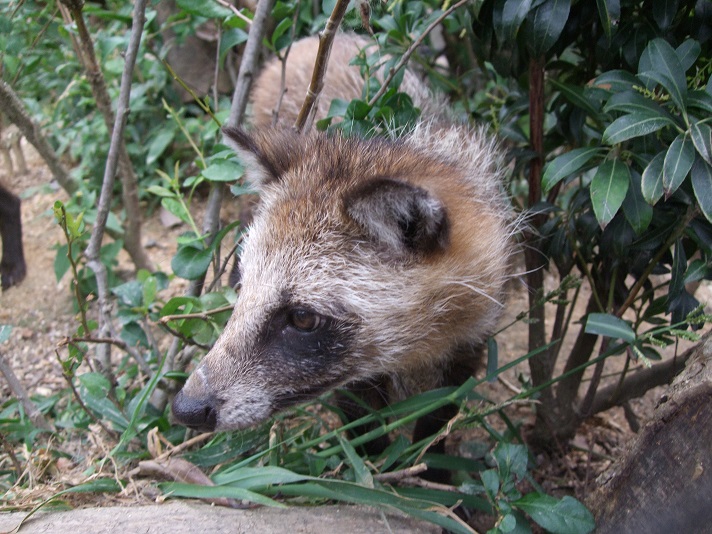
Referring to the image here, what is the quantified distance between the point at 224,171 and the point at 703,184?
180 cm

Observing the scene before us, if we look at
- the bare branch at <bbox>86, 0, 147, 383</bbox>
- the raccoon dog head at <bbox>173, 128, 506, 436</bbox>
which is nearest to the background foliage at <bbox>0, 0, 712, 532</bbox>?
the bare branch at <bbox>86, 0, 147, 383</bbox>

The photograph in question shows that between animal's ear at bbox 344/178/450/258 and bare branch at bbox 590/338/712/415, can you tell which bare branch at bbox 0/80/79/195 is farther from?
bare branch at bbox 590/338/712/415

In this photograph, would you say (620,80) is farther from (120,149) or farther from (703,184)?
(120,149)

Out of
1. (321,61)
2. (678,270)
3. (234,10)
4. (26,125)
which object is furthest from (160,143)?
(678,270)

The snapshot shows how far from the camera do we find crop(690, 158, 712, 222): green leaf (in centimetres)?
189

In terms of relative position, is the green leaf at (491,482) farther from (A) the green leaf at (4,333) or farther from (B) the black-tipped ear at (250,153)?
(A) the green leaf at (4,333)

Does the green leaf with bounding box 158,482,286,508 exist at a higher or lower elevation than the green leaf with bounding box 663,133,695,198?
lower

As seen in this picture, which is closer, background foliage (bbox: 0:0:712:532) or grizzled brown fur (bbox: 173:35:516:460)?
background foliage (bbox: 0:0:712:532)

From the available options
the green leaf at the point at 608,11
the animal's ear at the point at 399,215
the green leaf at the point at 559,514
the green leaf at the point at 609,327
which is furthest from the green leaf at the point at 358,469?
the green leaf at the point at 608,11

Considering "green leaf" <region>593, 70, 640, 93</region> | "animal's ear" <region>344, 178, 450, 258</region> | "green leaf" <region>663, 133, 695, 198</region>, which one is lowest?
"animal's ear" <region>344, 178, 450, 258</region>

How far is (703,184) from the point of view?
1916 millimetres

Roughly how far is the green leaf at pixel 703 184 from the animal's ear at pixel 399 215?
792 mm

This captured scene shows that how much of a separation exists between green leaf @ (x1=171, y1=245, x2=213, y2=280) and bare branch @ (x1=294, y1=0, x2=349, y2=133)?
0.70 meters

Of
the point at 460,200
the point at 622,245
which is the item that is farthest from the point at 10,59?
the point at 622,245
